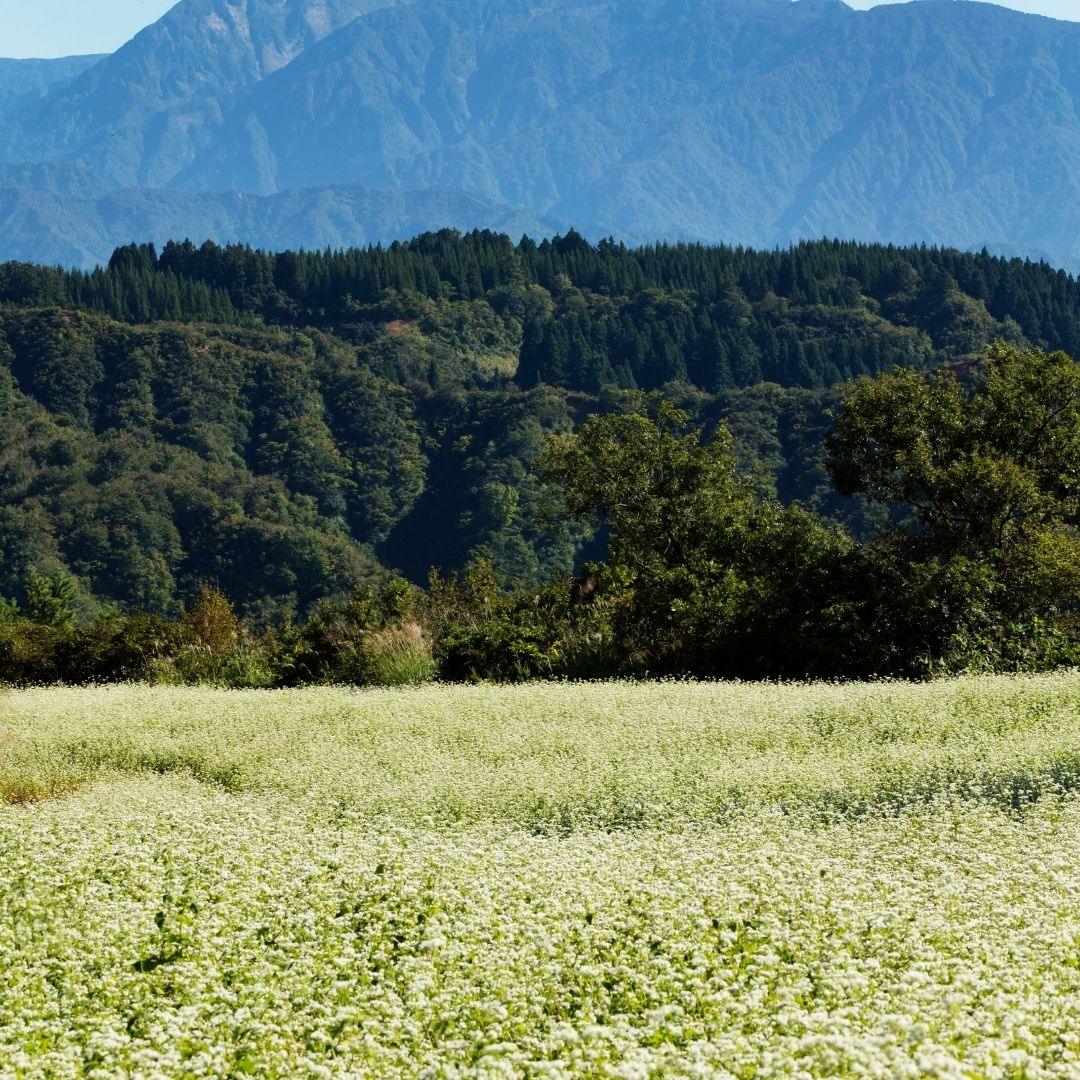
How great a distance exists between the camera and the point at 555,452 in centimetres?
2811

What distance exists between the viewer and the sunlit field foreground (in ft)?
19.9

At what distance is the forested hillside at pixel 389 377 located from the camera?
A: 9988 cm

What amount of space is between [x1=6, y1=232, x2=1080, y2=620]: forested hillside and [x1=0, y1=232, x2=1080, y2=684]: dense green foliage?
39 cm

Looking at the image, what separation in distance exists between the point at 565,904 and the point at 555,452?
20.3 metres

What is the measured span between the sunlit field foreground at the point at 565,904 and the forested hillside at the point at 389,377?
2181 inches

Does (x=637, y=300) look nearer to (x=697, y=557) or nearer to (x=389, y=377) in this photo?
(x=389, y=377)

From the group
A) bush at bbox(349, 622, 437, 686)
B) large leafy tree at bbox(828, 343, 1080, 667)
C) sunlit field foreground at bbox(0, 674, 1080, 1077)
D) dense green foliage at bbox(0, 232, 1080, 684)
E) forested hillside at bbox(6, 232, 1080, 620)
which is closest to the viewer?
sunlit field foreground at bbox(0, 674, 1080, 1077)

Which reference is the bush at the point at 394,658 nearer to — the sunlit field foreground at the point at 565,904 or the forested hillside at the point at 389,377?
the sunlit field foreground at the point at 565,904

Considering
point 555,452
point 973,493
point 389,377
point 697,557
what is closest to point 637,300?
point 389,377

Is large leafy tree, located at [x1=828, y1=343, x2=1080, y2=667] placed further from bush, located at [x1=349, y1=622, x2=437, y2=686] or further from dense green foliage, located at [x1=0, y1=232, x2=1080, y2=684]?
bush, located at [x1=349, y1=622, x2=437, y2=686]

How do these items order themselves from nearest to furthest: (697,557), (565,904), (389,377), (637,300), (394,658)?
(565,904) → (394,658) → (697,557) → (389,377) → (637,300)

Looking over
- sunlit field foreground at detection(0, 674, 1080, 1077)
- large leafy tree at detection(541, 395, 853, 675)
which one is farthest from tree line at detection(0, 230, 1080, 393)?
sunlit field foreground at detection(0, 674, 1080, 1077)

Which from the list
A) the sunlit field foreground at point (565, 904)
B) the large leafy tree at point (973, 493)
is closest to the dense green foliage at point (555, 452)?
the large leafy tree at point (973, 493)

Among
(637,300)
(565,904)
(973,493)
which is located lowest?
(565,904)
